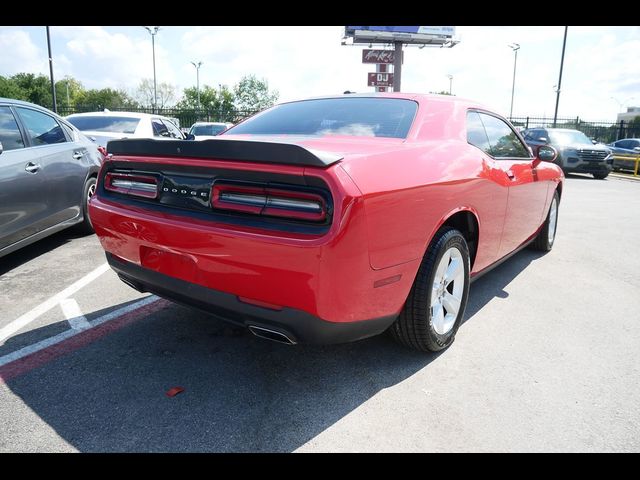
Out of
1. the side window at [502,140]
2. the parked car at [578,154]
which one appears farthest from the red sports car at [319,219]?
the parked car at [578,154]

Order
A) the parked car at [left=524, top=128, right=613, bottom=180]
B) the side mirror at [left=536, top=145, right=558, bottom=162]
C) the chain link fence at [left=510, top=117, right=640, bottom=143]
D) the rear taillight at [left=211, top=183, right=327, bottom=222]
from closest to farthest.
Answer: the rear taillight at [left=211, top=183, right=327, bottom=222], the side mirror at [left=536, top=145, right=558, bottom=162], the parked car at [left=524, top=128, right=613, bottom=180], the chain link fence at [left=510, top=117, right=640, bottom=143]

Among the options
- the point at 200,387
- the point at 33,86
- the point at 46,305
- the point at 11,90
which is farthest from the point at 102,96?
the point at 200,387

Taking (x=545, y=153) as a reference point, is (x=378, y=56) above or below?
above

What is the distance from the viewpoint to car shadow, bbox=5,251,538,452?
2.10m

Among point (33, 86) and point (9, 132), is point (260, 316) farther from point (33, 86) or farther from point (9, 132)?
point (33, 86)

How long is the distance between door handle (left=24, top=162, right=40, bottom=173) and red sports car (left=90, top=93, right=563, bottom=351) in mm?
1889

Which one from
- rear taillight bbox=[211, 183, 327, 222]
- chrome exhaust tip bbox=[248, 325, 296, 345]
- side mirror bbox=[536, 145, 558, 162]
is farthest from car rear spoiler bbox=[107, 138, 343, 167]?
side mirror bbox=[536, 145, 558, 162]

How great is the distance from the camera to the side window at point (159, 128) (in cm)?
914

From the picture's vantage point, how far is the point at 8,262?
4664mm

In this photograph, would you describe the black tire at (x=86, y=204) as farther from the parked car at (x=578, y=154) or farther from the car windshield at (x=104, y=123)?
the parked car at (x=578, y=154)

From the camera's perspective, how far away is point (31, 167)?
436 cm

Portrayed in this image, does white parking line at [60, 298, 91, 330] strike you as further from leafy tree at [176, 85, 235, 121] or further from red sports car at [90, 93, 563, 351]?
leafy tree at [176, 85, 235, 121]

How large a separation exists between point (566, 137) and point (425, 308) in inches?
609
